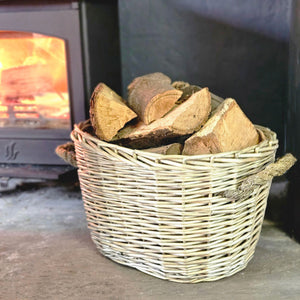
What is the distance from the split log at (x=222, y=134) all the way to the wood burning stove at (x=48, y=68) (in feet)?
2.32

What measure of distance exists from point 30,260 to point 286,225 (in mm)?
796

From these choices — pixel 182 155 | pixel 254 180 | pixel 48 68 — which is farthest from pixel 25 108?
pixel 254 180

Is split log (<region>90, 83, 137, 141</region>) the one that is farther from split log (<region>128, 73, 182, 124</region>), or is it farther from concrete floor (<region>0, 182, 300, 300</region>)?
concrete floor (<region>0, 182, 300, 300</region>)

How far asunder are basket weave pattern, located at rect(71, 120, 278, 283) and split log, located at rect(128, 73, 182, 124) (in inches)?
5.8

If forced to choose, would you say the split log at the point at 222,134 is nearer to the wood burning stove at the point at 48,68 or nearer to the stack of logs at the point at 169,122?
the stack of logs at the point at 169,122

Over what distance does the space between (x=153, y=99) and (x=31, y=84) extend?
0.77 meters

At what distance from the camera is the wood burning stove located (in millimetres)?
1605

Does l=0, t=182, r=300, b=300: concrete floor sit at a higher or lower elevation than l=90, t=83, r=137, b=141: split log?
lower

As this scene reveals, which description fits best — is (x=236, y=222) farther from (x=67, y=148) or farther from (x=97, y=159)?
(x=67, y=148)

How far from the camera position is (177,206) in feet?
3.39

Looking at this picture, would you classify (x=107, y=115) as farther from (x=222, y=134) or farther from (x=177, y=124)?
(x=222, y=134)

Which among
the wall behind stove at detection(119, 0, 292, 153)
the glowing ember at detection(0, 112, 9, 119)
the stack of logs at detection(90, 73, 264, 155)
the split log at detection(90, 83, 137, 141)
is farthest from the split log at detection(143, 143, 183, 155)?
the glowing ember at detection(0, 112, 9, 119)

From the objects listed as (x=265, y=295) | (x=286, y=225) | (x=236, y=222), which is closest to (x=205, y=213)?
(x=236, y=222)

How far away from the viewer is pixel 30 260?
4.09 ft
